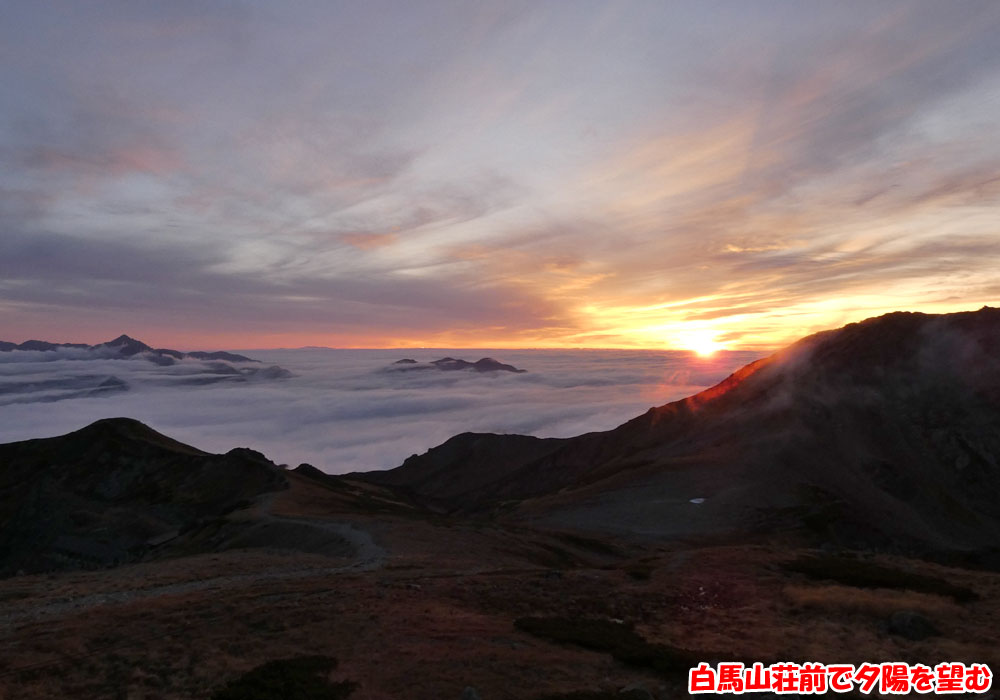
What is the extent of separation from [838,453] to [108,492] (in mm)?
120701

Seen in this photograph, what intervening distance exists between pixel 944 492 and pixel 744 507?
39.2 m

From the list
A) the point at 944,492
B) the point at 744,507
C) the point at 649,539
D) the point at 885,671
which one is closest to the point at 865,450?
the point at 944,492

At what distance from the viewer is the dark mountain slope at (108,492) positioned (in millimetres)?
71312

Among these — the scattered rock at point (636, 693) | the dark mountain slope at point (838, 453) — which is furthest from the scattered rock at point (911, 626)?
the dark mountain slope at point (838, 453)

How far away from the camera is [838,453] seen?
102250 mm

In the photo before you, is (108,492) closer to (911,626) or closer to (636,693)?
(636,693)

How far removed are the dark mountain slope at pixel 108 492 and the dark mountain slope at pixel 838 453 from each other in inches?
1830

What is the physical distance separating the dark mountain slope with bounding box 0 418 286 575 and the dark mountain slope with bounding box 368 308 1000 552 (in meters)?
46.5

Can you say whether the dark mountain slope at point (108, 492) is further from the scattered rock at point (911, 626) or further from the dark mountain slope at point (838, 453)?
the scattered rock at point (911, 626)

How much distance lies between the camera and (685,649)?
2266 centimetres

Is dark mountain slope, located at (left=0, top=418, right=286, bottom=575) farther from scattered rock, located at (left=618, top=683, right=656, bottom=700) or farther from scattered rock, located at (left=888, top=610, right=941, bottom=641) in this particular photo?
scattered rock, located at (left=888, top=610, right=941, bottom=641)

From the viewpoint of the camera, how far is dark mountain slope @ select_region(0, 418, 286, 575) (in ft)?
234

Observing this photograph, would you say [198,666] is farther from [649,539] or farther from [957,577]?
[649,539]

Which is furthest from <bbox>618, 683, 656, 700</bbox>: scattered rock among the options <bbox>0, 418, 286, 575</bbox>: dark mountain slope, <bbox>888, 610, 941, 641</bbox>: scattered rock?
<bbox>0, 418, 286, 575</bbox>: dark mountain slope
